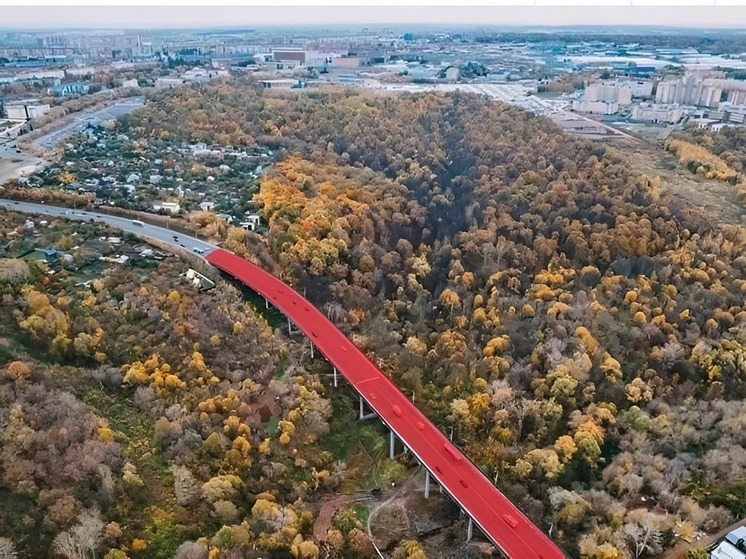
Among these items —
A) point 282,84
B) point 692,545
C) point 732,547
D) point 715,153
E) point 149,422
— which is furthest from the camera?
point 282,84

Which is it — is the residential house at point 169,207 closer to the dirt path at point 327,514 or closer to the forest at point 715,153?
the dirt path at point 327,514

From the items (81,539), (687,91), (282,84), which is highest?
(687,91)

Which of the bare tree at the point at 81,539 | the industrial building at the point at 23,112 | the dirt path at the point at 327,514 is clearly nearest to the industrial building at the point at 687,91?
the dirt path at the point at 327,514

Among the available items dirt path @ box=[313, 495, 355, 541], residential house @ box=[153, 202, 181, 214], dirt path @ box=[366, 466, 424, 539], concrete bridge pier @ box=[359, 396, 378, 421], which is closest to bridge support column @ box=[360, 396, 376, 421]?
concrete bridge pier @ box=[359, 396, 378, 421]

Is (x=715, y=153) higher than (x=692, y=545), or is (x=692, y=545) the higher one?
(x=715, y=153)

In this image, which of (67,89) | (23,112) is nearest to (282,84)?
(67,89)

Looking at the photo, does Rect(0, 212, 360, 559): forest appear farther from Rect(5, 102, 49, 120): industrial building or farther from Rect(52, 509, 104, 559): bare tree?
Rect(5, 102, 49, 120): industrial building

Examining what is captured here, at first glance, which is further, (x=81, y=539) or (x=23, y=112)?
(x=23, y=112)

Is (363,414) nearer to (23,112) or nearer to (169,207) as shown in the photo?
(169,207)
